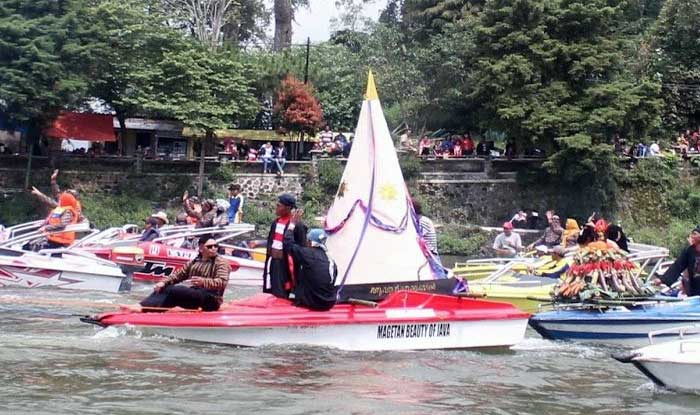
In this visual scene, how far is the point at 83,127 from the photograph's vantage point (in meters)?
45.7

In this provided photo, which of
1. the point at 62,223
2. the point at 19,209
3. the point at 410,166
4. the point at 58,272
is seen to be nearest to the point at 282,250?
the point at 58,272

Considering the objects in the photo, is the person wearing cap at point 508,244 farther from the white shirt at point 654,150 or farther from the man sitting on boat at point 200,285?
the white shirt at point 654,150

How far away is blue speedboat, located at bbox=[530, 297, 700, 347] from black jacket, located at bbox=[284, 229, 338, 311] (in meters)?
3.23

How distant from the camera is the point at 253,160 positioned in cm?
4462

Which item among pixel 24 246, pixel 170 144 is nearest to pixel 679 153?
pixel 170 144

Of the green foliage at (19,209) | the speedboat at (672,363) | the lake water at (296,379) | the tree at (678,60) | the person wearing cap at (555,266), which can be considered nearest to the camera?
the lake water at (296,379)

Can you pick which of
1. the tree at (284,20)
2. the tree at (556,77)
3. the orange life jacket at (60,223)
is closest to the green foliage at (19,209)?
the tree at (556,77)

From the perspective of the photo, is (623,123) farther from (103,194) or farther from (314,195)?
(103,194)

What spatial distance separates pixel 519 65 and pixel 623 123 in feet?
14.4

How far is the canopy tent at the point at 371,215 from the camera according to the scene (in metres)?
14.4

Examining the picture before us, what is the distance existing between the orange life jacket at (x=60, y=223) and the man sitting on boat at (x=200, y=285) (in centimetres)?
739

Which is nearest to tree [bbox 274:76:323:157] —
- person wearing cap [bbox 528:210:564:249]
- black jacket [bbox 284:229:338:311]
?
person wearing cap [bbox 528:210:564:249]

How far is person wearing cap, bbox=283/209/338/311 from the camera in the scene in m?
13.1

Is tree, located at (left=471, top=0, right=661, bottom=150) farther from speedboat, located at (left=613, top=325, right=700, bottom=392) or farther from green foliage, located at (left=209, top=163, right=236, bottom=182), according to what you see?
speedboat, located at (left=613, top=325, right=700, bottom=392)
